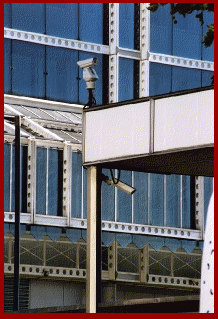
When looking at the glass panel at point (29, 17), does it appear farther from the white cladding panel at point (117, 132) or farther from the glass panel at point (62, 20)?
the white cladding panel at point (117, 132)

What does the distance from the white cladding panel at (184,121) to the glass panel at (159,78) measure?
82.4ft

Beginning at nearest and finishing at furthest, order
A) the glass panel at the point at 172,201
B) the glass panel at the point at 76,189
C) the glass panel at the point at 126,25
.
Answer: the glass panel at the point at 76,189, the glass panel at the point at 172,201, the glass panel at the point at 126,25

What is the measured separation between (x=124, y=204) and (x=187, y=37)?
23.7ft

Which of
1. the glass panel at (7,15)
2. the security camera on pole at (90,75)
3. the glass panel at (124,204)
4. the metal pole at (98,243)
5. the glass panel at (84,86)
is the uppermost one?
the glass panel at (7,15)

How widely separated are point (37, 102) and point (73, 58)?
6.66 feet

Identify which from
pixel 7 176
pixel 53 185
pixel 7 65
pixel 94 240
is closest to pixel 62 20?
pixel 7 65

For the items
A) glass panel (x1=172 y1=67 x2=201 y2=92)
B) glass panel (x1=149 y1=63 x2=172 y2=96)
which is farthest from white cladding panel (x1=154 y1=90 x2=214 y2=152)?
glass panel (x1=172 y1=67 x2=201 y2=92)

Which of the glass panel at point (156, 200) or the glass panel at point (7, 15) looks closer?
the glass panel at point (7, 15)

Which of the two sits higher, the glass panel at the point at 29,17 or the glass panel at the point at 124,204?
the glass panel at the point at 29,17

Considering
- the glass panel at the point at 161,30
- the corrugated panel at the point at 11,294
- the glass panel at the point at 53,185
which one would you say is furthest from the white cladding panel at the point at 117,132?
the glass panel at the point at 161,30

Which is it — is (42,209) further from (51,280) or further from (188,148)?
(188,148)

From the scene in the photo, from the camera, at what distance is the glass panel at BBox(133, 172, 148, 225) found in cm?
4353

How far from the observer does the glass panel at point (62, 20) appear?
43750mm

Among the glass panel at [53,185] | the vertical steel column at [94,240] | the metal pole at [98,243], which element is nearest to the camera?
the vertical steel column at [94,240]
